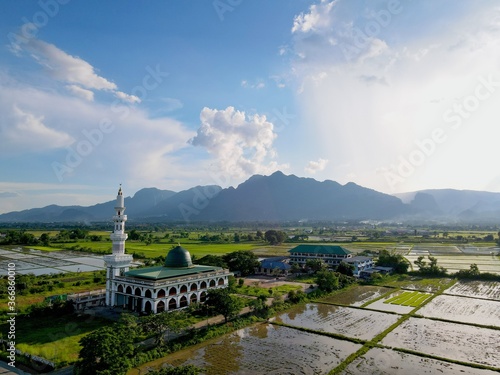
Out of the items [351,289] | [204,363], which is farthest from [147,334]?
[351,289]

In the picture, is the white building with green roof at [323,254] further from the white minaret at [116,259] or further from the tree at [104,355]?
the tree at [104,355]

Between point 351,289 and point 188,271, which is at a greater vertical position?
point 188,271

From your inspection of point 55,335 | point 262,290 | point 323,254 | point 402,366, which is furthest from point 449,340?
point 323,254

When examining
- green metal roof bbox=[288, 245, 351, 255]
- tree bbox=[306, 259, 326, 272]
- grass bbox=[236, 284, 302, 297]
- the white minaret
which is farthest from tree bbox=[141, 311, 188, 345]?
green metal roof bbox=[288, 245, 351, 255]

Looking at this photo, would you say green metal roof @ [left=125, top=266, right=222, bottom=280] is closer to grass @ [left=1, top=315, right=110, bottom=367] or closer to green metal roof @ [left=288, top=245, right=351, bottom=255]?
grass @ [left=1, top=315, right=110, bottom=367]

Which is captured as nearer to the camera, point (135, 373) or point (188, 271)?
point (135, 373)

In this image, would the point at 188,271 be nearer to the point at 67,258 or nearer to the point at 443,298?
the point at 443,298
